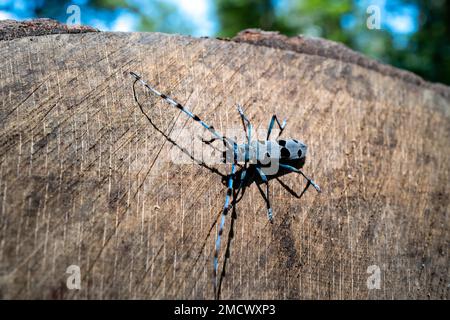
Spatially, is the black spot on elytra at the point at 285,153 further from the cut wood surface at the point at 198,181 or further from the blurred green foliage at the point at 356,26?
the blurred green foliage at the point at 356,26

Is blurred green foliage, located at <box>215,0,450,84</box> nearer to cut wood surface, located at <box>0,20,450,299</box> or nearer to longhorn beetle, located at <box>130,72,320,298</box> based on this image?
cut wood surface, located at <box>0,20,450,299</box>

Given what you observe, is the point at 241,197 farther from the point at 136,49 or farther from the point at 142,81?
the point at 136,49

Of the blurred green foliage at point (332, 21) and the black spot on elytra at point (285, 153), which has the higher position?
the blurred green foliage at point (332, 21)

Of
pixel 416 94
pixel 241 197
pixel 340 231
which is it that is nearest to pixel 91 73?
pixel 241 197

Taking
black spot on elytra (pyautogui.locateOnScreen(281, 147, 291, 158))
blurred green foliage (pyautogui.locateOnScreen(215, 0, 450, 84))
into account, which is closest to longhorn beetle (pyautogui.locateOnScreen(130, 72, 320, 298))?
black spot on elytra (pyautogui.locateOnScreen(281, 147, 291, 158))

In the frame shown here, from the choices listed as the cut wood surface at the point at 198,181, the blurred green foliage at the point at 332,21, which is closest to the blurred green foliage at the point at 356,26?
the blurred green foliage at the point at 332,21

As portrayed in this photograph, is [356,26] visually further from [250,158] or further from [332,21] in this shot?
[250,158]
